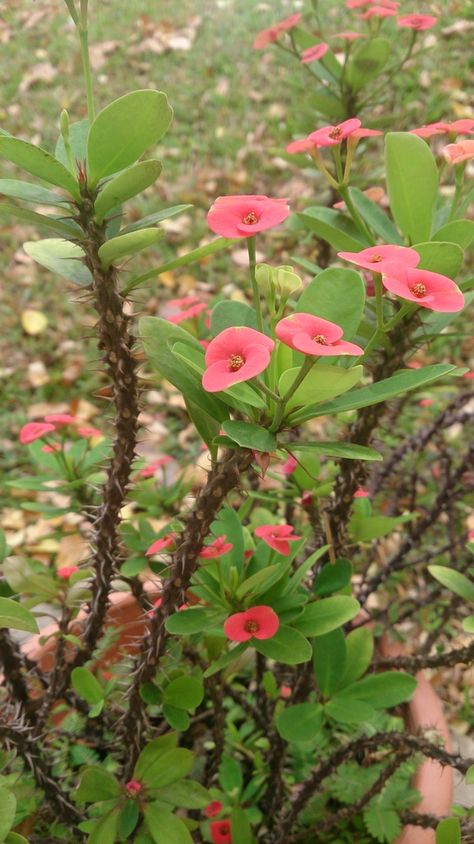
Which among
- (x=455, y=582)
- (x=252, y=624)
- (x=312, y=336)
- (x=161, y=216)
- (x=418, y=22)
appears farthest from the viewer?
(x=418, y=22)

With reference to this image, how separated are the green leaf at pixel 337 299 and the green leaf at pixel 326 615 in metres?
0.30

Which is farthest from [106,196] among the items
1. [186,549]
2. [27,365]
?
[27,365]

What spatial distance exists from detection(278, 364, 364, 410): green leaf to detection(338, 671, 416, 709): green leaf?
0.45 meters

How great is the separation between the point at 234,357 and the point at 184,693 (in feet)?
1.45

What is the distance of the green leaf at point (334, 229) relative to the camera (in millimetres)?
652

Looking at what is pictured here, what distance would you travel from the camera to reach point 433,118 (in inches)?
101

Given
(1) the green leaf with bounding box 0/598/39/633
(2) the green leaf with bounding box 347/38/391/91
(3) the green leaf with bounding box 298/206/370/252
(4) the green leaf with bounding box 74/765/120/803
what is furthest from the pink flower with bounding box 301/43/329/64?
(4) the green leaf with bounding box 74/765/120/803

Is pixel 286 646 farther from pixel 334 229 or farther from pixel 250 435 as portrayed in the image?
pixel 334 229

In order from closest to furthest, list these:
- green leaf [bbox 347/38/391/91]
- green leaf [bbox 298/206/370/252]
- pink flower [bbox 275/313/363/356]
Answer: pink flower [bbox 275/313/363/356] < green leaf [bbox 298/206/370/252] < green leaf [bbox 347/38/391/91]

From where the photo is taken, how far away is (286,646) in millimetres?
675

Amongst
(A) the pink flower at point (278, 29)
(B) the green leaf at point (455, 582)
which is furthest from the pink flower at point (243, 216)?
(A) the pink flower at point (278, 29)

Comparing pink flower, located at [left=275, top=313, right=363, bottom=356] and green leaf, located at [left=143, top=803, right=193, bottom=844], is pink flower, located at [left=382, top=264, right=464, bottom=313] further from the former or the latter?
green leaf, located at [left=143, top=803, right=193, bottom=844]

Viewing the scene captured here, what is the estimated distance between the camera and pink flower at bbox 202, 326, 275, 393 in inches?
17.2

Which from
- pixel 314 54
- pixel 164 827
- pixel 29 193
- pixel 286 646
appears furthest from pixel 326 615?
pixel 314 54
